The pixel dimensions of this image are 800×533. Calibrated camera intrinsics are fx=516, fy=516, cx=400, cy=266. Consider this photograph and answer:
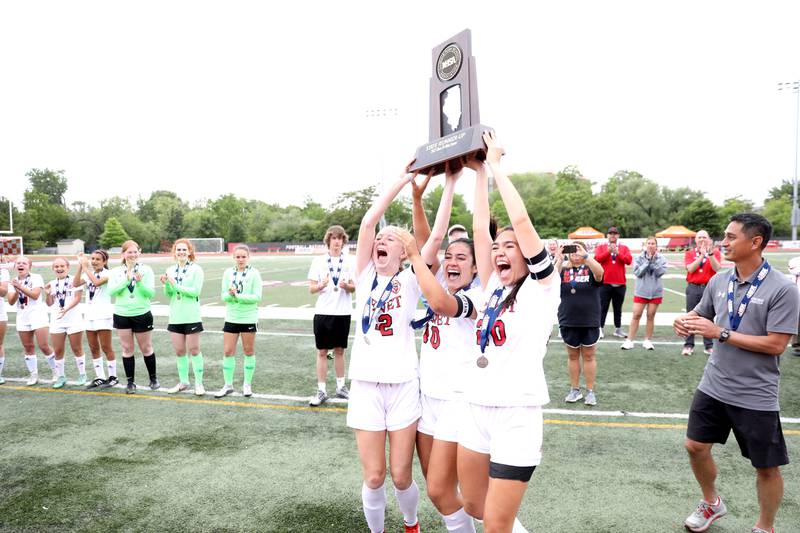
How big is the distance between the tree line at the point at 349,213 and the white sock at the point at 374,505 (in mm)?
61486

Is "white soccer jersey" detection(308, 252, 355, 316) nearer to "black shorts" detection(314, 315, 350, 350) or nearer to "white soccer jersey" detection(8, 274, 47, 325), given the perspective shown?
"black shorts" detection(314, 315, 350, 350)

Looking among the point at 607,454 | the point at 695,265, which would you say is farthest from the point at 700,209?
the point at 607,454

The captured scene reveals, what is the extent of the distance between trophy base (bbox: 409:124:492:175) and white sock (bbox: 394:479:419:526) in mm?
1891

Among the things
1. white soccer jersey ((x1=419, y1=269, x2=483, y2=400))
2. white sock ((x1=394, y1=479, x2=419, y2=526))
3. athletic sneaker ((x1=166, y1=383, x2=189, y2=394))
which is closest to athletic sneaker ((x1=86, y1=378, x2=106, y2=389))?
athletic sneaker ((x1=166, y1=383, x2=189, y2=394))

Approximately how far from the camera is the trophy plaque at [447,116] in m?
2.90

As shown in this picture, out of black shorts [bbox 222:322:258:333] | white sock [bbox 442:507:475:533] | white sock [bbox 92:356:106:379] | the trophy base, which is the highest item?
the trophy base

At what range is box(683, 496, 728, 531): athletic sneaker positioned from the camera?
3.39 meters

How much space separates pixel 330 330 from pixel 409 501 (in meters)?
3.42

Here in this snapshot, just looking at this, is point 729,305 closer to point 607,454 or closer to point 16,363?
point 607,454

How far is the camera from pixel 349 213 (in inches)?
3241

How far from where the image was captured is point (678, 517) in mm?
3572

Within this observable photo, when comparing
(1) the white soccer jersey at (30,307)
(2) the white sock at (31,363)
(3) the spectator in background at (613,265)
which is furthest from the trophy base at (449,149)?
(3) the spectator in background at (613,265)

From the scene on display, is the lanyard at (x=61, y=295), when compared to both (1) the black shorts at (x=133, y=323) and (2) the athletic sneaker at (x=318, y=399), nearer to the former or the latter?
(1) the black shorts at (x=133, y=323)

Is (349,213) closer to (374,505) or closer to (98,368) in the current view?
(98,368)
